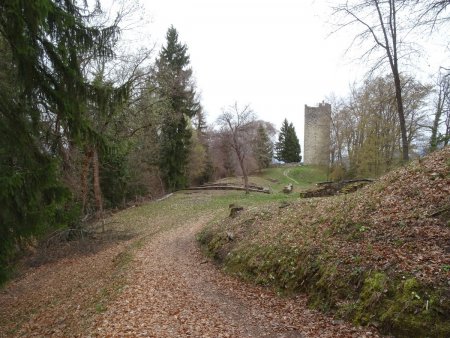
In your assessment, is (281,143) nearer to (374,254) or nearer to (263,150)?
(263,150)

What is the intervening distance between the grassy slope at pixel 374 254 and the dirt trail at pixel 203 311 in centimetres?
42

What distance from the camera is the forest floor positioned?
5.88m

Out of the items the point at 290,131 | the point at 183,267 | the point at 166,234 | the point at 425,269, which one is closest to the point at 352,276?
the point at 425,269

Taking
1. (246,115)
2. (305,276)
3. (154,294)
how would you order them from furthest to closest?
(246,115)
(154,294)
(305,276)

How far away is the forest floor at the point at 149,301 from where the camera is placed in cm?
588

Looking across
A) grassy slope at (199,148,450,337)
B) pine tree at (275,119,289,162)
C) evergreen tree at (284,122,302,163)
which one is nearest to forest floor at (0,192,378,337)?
grassy slope at (199,148,450,337)

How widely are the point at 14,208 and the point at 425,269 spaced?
6.94 metres

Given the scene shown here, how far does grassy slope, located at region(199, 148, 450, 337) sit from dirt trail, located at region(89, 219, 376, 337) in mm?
420

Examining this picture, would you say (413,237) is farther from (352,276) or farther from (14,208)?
(14,208)

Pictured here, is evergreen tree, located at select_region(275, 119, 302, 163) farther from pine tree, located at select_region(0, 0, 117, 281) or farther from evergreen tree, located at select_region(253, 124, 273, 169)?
pine tree, located at select_region(0, 0, 117, 281)

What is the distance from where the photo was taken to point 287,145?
69.7 m

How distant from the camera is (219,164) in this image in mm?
48625

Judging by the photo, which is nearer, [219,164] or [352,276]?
[352,276]

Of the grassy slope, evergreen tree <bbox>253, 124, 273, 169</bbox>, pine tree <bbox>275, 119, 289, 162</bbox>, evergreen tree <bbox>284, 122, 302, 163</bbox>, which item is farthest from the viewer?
pine tree <bbox>275, 119, 289, 162</bbox>
